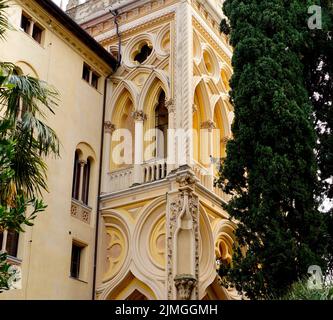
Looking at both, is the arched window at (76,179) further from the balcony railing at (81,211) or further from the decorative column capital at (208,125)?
the decorative column capital at (208,125)

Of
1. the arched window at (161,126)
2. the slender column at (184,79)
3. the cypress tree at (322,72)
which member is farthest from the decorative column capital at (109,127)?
the cypress tree at (322,72)

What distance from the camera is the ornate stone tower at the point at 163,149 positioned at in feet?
51.6

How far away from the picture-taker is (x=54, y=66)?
16.7m

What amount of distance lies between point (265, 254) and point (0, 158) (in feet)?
19.1

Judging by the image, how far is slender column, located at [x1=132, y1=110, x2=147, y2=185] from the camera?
673 inches

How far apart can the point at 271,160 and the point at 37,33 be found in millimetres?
7695

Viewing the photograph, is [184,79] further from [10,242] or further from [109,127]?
[10,242]

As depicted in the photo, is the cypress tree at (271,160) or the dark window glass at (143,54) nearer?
the cypress tree at (271,160)

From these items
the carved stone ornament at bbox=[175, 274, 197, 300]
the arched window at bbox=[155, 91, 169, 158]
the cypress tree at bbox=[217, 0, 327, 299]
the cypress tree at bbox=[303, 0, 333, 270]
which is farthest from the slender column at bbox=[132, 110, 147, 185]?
the cypress tree at bbox=[303, 0, 333, 270]

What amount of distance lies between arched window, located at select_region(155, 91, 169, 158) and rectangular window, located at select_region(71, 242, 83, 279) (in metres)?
3.36

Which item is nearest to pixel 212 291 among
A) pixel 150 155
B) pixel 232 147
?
pixel 150 155

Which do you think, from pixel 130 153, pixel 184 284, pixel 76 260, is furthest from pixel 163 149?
pixel 184 284

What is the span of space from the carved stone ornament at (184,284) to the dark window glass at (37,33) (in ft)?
23.5
